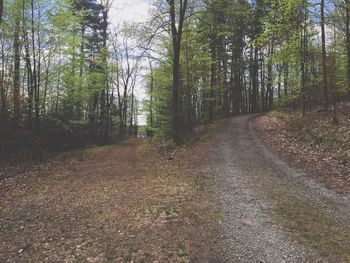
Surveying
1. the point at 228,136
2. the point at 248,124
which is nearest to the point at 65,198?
the point at 228,136

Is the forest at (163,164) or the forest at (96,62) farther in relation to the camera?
the forest at (96,62)

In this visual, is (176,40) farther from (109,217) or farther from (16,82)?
(109,217)

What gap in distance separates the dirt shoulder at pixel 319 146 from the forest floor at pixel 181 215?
18.7 inches

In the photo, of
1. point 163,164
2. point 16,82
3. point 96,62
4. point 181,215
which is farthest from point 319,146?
point 96,62

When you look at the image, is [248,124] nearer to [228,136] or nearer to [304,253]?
[228,136]

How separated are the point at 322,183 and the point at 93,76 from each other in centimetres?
2110

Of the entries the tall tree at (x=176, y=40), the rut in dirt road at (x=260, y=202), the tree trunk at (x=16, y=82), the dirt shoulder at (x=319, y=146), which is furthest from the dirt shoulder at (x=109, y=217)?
the tree trunk at (x=16, y=82)

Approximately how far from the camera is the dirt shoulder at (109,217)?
6.47m

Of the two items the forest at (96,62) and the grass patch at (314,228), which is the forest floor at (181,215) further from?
the forest at (96,62)

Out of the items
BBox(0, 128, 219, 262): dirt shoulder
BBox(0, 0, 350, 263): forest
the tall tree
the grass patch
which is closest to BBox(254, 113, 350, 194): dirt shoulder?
BBox(0, 0, 350, 263): forest

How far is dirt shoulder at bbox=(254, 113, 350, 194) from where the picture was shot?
11.2 metres

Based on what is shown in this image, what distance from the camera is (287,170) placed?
1241 cm

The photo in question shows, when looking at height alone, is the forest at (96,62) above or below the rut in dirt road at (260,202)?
above

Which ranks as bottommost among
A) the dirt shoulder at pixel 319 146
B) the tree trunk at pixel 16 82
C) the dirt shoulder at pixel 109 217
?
the dirt shoulder at pixel 109 217
